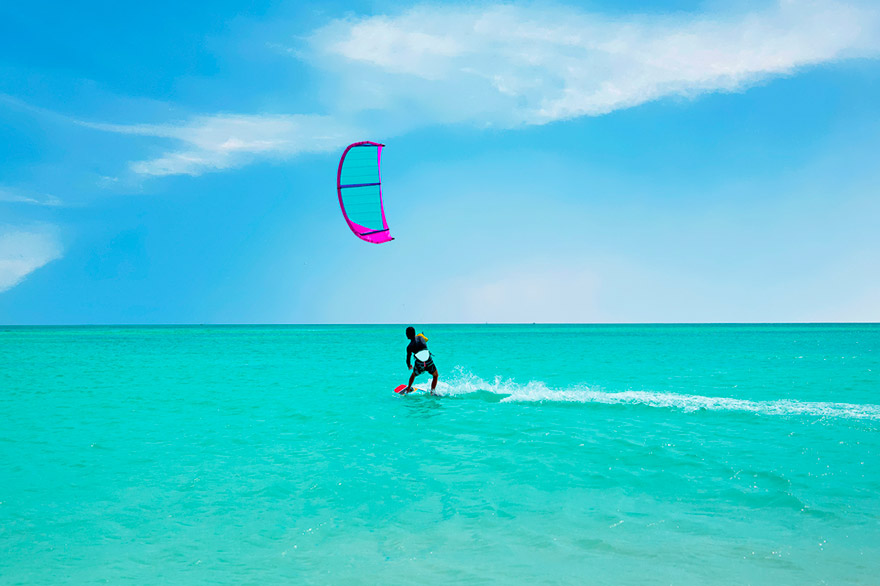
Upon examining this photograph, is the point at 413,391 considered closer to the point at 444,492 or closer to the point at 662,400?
the point at 662,400

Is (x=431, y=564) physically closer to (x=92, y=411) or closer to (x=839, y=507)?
(x=839, y=507)

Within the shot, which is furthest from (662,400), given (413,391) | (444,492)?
(444,492)

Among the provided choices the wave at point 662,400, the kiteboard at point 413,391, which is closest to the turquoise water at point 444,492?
the wave at point 662,400

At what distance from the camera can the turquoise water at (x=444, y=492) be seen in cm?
589

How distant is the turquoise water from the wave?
188mm

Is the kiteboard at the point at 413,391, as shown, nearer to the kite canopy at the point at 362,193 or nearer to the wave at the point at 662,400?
the wave at the point at 662,400

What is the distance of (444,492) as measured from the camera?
27.0 ft

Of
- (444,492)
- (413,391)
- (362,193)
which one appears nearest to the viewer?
(444,492)

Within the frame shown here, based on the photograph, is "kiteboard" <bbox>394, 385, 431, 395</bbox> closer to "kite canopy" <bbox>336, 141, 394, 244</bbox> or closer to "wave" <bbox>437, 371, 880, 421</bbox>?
"wave" <bbox>437, 371, 880, 421</bbox>

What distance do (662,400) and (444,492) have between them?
37.4 feet

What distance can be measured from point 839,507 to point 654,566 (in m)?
3.50

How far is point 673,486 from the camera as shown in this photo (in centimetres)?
844

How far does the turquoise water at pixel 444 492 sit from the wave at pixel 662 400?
19 centimetres

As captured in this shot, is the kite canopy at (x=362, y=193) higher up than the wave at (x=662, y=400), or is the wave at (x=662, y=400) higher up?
the kite canopy at (x=362, y=193)
